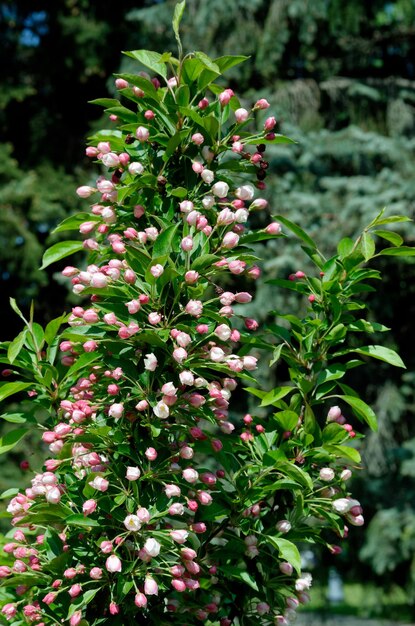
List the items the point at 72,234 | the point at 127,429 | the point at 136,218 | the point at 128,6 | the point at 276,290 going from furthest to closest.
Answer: the point at 128,6
the point at 72,234
the point at 276,290
the point at 136,218
the point at 127,429

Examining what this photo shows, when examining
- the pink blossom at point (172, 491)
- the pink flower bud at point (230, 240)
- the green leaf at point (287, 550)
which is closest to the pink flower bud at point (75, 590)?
the pink blossom at point (172, 491)

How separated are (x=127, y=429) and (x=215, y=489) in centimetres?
24

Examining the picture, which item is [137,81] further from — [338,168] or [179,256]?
[338,168]

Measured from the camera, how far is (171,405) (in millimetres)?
1694

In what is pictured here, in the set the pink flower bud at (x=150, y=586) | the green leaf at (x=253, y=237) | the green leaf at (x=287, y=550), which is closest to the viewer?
the pink flower bud at (x=150, y=586)

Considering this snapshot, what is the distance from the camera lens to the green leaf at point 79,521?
1.64 m

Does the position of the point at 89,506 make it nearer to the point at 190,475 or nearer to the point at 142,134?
the point at 190,475

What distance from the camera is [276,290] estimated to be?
6.46 metres

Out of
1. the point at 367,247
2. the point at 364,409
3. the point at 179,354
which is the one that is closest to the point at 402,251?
the point at 367,247

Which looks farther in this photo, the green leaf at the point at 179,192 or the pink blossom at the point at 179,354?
the green leaf at the point at 179,192

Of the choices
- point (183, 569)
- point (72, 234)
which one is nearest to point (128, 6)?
point (72, 234)

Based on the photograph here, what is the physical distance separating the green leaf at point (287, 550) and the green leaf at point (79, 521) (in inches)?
13.8

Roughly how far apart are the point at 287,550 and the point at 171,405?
361 millimetres

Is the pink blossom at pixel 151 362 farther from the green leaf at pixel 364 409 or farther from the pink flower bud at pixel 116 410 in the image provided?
the green leaf at pixel 364 409
